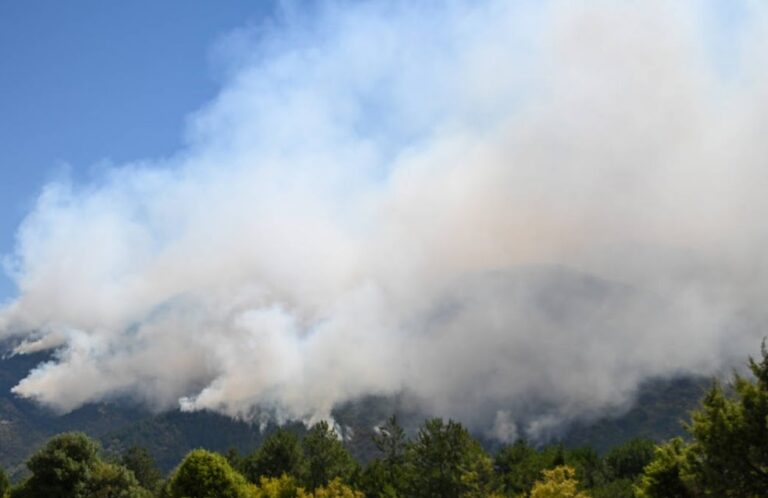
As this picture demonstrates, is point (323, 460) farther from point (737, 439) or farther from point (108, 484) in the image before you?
point (737, 439)

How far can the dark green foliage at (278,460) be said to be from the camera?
125 metres

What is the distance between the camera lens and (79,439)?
85.4m

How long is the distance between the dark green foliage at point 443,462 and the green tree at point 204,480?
28.8 m

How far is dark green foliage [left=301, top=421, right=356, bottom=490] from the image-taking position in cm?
12025

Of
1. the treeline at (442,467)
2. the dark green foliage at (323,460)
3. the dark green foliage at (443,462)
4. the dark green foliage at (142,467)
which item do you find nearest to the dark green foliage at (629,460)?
the treeline at (442,467)

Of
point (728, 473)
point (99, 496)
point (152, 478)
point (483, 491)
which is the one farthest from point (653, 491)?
point (152, 478)

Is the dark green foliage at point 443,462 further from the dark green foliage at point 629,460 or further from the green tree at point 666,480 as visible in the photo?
the dark green foliage at point 629,460

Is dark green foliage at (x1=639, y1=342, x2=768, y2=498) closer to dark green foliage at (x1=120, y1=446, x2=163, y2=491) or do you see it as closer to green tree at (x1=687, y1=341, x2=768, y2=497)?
green tree at (x1=687, y1=341, x2=768, y2=497)

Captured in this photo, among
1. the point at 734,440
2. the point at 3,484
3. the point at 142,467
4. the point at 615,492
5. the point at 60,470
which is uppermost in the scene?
the point at 142,467

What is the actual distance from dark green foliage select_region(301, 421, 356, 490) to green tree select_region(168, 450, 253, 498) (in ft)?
178

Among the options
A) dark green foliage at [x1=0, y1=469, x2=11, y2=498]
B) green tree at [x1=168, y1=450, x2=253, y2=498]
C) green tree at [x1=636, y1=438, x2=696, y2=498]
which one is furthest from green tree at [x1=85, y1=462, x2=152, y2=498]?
green tree at [x1=636, y1=438, x2=696, y2=498]

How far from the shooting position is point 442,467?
86.7 metres

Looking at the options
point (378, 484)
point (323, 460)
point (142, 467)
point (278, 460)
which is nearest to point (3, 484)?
point (278, 460)

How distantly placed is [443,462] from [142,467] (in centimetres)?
9106
